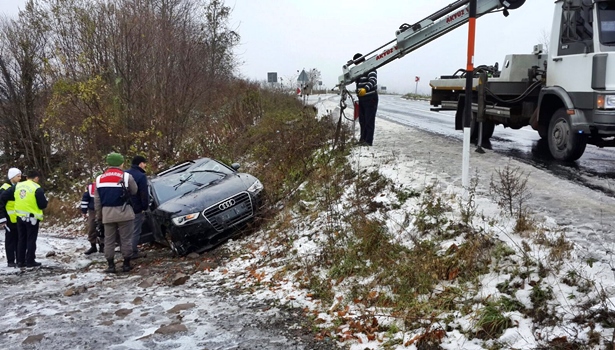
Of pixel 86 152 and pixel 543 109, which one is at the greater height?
pixel 543 109

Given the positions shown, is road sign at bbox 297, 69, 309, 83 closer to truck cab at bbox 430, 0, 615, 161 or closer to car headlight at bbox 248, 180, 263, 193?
truck cab at bbox 430, 0, 615, 161

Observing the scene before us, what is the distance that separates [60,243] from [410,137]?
877 cm

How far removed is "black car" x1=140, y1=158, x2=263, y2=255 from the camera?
880cm

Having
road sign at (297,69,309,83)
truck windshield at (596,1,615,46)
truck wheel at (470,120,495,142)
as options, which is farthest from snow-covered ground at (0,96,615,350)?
road sign at (297,69,309,83)

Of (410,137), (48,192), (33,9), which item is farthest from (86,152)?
(410,137)

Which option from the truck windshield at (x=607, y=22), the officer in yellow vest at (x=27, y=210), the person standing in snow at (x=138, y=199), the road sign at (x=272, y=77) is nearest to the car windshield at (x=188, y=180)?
the person standing in snow at (x=138, y=199)

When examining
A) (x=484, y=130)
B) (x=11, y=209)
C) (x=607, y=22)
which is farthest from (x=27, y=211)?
(x=607, y=22)

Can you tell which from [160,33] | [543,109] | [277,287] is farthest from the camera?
[160,33]

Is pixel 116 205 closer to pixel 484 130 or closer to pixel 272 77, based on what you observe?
pixel 484 130

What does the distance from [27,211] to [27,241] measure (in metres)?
0.56

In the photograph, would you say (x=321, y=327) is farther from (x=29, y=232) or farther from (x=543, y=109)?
(x=29, y=232)

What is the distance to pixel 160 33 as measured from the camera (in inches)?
687

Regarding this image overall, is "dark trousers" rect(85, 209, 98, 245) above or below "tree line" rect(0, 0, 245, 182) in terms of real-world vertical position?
below

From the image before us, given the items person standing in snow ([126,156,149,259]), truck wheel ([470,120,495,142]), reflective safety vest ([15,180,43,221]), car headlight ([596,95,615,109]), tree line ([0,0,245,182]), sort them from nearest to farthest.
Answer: car headlight ([596,95,615,109]) → person standing in snow ([126,156,149,259]) → reflective safety vest ([15,180,43,221]) → truck wheel ([470,120,495,142]) → tree line ([0,0,245,182])
